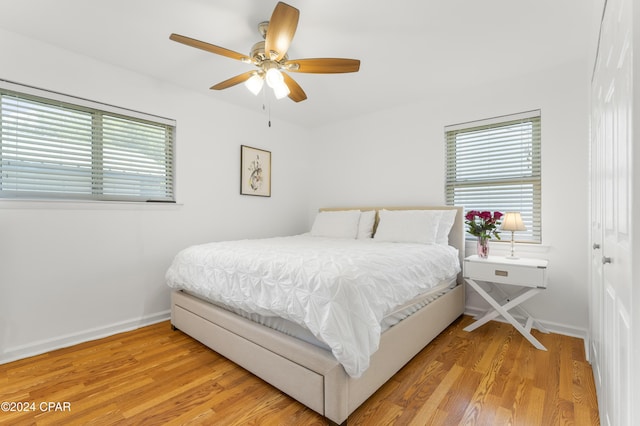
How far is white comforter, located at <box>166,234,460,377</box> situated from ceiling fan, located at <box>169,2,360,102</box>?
1.23m

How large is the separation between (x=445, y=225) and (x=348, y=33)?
1933mm

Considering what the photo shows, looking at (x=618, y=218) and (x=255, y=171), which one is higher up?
(x=255, y=171)

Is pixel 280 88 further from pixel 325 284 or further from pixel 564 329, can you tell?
pixel 564 329

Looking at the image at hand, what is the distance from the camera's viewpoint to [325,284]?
4.97ft

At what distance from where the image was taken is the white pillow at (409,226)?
2.90 meters

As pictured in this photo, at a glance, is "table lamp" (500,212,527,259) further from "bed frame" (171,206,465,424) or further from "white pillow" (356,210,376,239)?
"white pillow" (356,210,376,239)

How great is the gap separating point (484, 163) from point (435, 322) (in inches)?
68.3

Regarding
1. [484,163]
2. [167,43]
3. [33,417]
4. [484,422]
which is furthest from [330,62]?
[33,417]

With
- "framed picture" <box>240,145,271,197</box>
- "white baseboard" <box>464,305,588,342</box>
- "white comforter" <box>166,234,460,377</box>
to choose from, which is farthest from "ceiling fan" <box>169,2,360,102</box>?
"white baseboard" <box>464,305,588,342</box>

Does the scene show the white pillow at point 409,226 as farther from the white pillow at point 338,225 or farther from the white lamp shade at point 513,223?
the white lamp shade at point 513,223

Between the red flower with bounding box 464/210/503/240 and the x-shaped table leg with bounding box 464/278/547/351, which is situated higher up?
the red flower with bounding box 464/210/503/240

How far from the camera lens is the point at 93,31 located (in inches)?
86.0

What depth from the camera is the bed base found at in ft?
4.82

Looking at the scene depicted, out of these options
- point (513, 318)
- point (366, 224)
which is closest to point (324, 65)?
point (366, 224)
